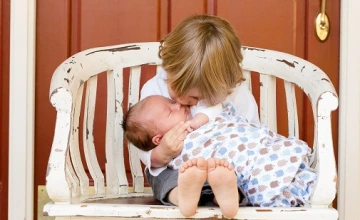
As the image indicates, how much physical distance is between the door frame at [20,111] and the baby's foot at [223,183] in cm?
115

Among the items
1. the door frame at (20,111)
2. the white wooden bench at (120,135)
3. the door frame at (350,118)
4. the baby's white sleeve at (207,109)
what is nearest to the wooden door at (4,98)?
the door frame at (20,111)

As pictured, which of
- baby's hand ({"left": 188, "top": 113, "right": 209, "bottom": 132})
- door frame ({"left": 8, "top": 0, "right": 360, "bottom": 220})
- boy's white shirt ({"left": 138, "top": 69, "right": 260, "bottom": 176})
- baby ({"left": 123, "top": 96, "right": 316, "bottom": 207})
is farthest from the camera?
door frame ({"left": 8, "top": 0, "right": 360, "bottom": 220})

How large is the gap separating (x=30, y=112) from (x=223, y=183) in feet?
3.88

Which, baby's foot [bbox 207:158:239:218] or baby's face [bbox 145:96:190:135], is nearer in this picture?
baby's foot [bbox 207:158:239:218]

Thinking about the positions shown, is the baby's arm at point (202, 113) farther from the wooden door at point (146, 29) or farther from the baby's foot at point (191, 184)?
the wooden door at point (146, 29)

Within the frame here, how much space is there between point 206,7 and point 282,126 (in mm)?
491

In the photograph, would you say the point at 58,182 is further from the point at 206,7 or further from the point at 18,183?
the point at 206,7

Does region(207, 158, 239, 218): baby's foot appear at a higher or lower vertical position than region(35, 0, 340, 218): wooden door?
lower

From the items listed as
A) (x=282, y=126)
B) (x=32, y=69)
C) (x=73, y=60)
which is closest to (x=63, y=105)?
(x=73, y=60)

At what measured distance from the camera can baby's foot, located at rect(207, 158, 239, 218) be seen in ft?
5.40

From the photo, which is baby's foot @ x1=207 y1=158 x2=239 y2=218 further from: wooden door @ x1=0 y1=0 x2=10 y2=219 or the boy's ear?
wooden door @ x1=0 y1=0 x2=10 y2=219

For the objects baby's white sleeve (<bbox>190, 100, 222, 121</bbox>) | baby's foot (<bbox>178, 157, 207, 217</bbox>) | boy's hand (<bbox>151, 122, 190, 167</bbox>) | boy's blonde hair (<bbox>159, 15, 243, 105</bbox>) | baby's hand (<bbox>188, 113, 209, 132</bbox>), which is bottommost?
baby's foot (<bbox>178, 157, 207, 217</bbox>)

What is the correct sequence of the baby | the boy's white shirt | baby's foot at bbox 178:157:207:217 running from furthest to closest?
the boy's white shirt → the baby → baby's foot at bbox 178:157:207:217

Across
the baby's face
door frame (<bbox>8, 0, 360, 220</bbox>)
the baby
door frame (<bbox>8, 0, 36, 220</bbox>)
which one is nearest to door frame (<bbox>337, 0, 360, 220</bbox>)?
door frame (<bbox>8, 0, 360, 220</bbox>)
